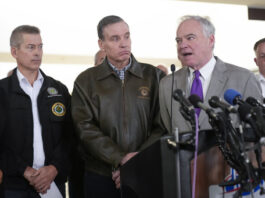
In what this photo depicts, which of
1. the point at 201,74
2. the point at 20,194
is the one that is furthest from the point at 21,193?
the point at 201,74

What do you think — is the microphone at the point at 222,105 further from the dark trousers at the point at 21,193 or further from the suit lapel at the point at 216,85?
the dark trousers at the point at 21,193

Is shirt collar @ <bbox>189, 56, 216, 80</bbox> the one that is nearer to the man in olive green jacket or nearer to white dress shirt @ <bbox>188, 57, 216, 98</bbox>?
white dress shirt @ <bbox>188, 57, 216, 98</bbox>

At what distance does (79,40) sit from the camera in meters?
8.22

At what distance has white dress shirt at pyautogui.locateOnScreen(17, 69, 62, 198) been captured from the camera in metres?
2.70

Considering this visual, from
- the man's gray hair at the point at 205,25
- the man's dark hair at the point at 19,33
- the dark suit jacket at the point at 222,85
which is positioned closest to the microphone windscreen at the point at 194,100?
the dark suit jacket at the point at 222,85

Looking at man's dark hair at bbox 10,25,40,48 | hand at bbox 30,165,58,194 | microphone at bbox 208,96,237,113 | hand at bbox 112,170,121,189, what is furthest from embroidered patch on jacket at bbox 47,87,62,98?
microphone at bbox 208,96,237,113

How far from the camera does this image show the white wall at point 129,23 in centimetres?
→ 728

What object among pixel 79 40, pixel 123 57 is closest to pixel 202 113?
pixel 123 57

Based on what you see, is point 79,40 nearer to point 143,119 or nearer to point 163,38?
point 163,38

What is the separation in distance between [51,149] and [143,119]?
650 mm

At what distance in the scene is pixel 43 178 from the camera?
262cm

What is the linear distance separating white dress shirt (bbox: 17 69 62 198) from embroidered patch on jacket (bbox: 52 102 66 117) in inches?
4.8

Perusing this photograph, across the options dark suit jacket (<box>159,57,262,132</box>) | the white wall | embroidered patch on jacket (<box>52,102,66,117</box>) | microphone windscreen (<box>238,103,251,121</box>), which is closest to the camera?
Result: microphone windscreen (<box>238,103,251,121</box>)

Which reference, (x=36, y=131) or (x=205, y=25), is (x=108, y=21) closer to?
(x=205, y=25)
